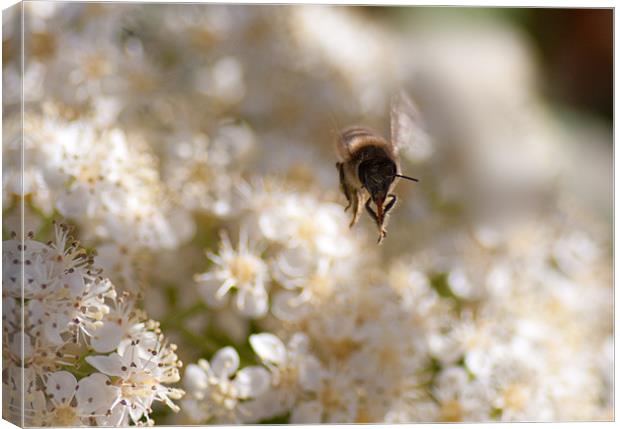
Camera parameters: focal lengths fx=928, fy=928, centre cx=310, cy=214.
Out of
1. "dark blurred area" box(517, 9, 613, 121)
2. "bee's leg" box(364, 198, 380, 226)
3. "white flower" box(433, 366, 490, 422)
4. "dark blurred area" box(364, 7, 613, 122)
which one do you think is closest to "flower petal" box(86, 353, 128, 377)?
"bee's leg" box(364, 198, 380, 226)

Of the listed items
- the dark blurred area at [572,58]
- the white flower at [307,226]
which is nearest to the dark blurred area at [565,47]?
the dark blurred area at [572,58]

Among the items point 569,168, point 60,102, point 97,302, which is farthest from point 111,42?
point 569,168

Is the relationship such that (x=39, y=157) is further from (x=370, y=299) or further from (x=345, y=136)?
(x=370, y=299)

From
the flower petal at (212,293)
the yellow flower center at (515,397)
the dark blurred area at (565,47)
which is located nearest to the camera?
the flower petal at (212,293)

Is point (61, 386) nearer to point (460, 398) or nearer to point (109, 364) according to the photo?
point (109, 364)

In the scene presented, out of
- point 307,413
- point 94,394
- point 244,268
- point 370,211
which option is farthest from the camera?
point 244,268

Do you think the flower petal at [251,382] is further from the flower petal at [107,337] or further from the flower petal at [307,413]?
the flower petal at [107,337]

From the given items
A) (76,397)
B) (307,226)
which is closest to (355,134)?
(307,226)

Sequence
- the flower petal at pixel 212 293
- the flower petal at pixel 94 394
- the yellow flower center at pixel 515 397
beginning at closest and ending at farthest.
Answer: the flower petal at pixel 94 394 < the flower petal at pixel 212 293 < the yellow flower center at pixel 515 397
